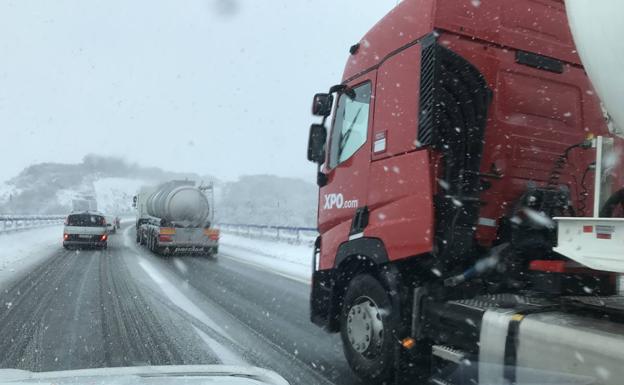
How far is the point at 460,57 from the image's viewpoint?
418 centimetres

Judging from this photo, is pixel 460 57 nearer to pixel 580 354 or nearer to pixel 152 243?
pixel 580 354

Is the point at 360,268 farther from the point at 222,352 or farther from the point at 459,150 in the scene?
the point at 222,352

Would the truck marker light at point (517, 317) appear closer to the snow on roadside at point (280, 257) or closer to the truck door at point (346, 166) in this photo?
the truck door at point (346, 166)

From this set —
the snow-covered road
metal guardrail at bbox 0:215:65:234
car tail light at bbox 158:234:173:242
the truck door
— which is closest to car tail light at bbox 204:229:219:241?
car tail light at bbox 158:234:173:242

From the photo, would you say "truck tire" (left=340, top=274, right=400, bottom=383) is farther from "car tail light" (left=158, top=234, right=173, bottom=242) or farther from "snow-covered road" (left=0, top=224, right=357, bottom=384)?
"car tail light" (left=158, top=234, right=173, bottom=242)

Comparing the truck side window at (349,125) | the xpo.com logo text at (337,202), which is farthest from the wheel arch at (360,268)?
the truck side window at (349,125)

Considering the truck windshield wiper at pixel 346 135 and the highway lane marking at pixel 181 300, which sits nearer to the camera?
the truck windshield wiper at pixel 346 135

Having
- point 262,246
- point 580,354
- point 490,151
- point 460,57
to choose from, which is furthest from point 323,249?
point 262,246

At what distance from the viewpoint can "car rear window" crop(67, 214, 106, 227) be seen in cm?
2217

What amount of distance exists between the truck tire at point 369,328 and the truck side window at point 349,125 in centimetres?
131

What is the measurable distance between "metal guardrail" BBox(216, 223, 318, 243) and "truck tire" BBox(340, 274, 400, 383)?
11.6 metres

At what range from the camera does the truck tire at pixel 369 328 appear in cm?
440

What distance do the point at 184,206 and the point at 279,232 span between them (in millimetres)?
4778

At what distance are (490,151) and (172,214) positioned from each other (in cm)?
1847
